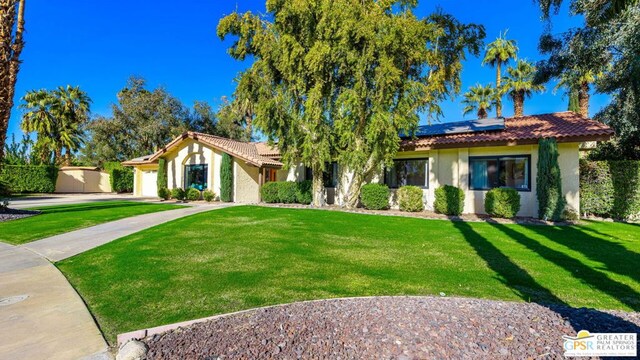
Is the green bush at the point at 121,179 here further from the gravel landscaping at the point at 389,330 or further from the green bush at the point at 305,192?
the gravel landscaping at the point at 389,330

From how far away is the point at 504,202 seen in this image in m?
13.4

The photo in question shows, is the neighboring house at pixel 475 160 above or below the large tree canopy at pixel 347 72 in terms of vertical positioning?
below

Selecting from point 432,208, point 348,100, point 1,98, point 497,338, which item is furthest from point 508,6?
point 1,98

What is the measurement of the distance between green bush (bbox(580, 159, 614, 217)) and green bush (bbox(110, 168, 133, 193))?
116ft

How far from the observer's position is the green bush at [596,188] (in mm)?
13562

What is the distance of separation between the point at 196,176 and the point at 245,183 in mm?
3914

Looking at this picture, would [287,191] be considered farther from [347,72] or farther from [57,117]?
[57,117]

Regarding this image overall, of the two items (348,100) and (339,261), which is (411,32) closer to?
(348,100)

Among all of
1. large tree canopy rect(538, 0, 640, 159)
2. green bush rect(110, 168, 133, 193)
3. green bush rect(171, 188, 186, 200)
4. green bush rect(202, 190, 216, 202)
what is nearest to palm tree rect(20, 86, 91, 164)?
green bush rect(110, 168, 133, 193)

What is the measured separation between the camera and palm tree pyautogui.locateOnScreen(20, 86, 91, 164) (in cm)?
3531

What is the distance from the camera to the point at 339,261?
6.58 m

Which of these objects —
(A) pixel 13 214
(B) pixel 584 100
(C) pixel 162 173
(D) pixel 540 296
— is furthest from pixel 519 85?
(A) pixel 13 214

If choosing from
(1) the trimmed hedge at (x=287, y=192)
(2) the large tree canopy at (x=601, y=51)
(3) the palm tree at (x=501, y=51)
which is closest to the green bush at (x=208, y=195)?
(1) the trimmed hedge at (x=287, y=192)

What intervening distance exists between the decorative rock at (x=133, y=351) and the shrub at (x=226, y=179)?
18.3 m
